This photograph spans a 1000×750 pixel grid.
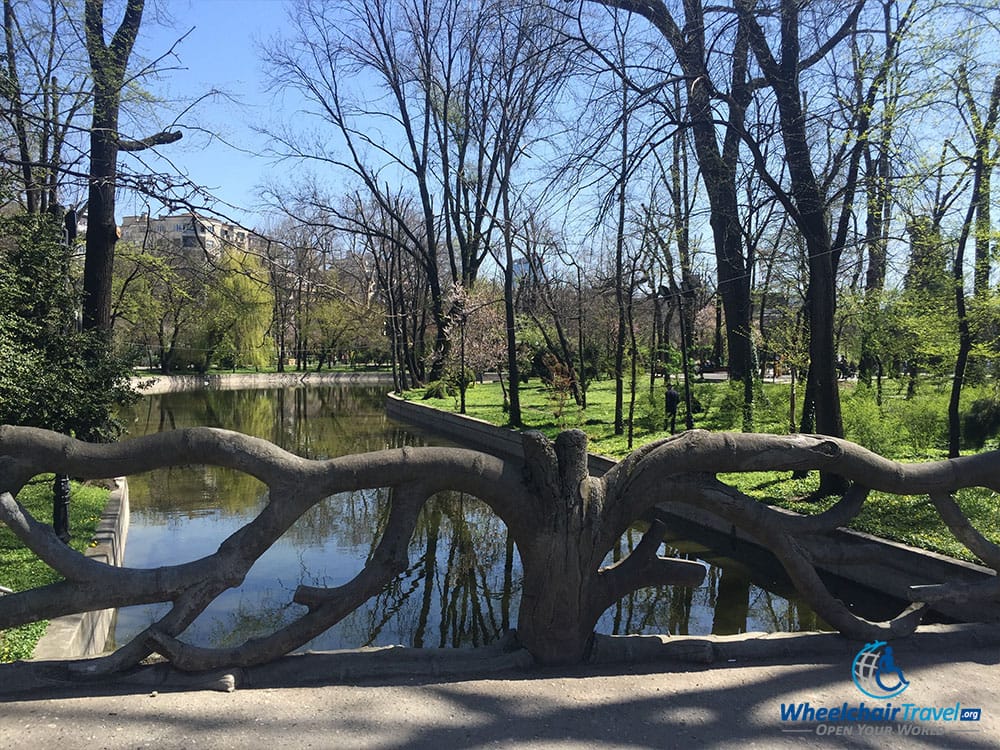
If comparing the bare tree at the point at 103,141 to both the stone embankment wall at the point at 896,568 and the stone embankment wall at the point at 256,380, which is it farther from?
the stone embankment wall at the point at 256,380

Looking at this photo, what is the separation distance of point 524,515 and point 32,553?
5.34m

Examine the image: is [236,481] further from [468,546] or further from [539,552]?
[539,552]

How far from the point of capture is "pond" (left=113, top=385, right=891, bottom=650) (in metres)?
7.59

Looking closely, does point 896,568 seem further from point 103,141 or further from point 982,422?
point 103,141

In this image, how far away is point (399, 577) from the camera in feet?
30.9

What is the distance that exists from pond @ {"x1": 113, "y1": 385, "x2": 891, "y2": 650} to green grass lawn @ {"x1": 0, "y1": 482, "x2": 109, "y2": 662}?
82cm

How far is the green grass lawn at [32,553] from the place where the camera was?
4.99 metres

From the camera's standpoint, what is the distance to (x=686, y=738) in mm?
3254

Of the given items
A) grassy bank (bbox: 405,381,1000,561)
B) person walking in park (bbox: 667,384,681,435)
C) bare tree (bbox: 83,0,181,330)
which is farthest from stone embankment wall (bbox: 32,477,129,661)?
person walking in park (bbox: 667,384,681,435)

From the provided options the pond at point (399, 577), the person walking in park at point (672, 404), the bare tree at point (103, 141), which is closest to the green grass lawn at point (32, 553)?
the pond at point (399, 577)

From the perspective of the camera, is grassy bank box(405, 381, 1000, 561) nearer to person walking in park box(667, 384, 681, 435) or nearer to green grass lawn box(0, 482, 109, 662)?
person walking in park box(667, 384, 681, 435)

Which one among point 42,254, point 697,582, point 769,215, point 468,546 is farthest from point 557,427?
point 697,582

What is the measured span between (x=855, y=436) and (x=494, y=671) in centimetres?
1087

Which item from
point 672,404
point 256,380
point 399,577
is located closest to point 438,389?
point 672,404
